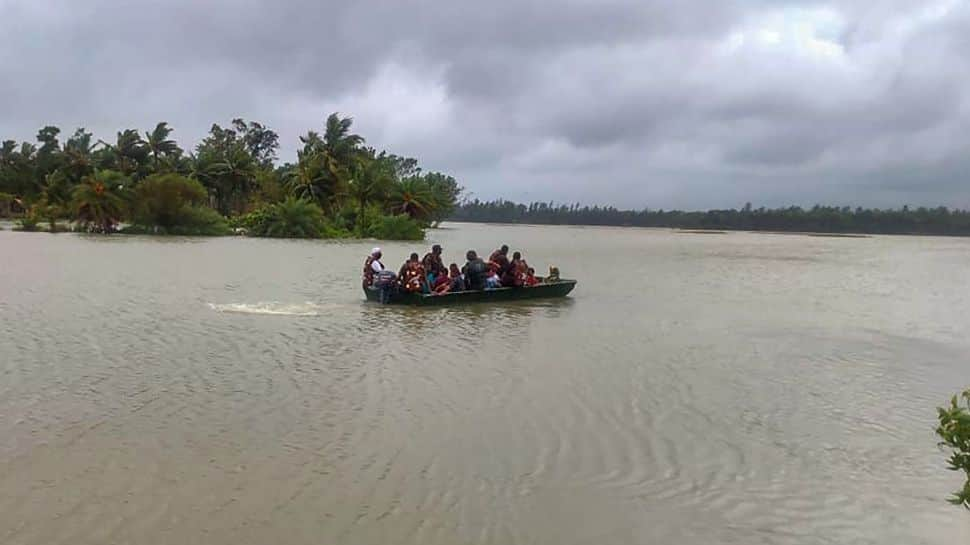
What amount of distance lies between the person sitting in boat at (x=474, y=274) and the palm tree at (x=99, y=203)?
3828cm

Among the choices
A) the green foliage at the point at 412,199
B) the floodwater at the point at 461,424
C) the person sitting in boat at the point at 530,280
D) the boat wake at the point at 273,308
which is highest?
the green foliage at the point at 412,199

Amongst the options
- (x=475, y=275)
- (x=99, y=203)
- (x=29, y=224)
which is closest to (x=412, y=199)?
(x=99, y=203)

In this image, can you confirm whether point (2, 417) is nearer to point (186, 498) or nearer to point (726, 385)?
point (186, 498)

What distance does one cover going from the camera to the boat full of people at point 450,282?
56.0ft

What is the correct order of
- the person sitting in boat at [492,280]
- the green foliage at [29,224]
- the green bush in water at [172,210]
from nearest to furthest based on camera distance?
the person sitting in boat at [492,280], the green bush in water at [172,210], the green foliage at [29,224]

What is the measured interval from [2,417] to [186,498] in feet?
10.4

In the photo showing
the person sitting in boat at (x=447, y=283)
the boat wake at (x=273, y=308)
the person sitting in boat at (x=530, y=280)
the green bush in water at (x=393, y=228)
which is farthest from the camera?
the green bush in water at (x=393, y=228)

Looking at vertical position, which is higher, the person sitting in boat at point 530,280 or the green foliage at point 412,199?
the green foliage at point 412,199

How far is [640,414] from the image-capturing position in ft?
28.5

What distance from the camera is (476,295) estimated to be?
1767cm

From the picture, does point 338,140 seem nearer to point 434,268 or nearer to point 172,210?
point 172,210

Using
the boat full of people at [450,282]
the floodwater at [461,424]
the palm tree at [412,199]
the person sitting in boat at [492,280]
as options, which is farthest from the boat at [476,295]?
the palm tree at [412,199]

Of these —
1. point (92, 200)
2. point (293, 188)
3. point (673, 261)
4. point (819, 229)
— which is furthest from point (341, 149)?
point (819, 229)

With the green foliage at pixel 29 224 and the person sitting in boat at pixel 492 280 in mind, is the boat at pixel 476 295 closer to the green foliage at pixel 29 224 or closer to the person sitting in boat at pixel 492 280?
the person sitting in boat at pixel 492 280
